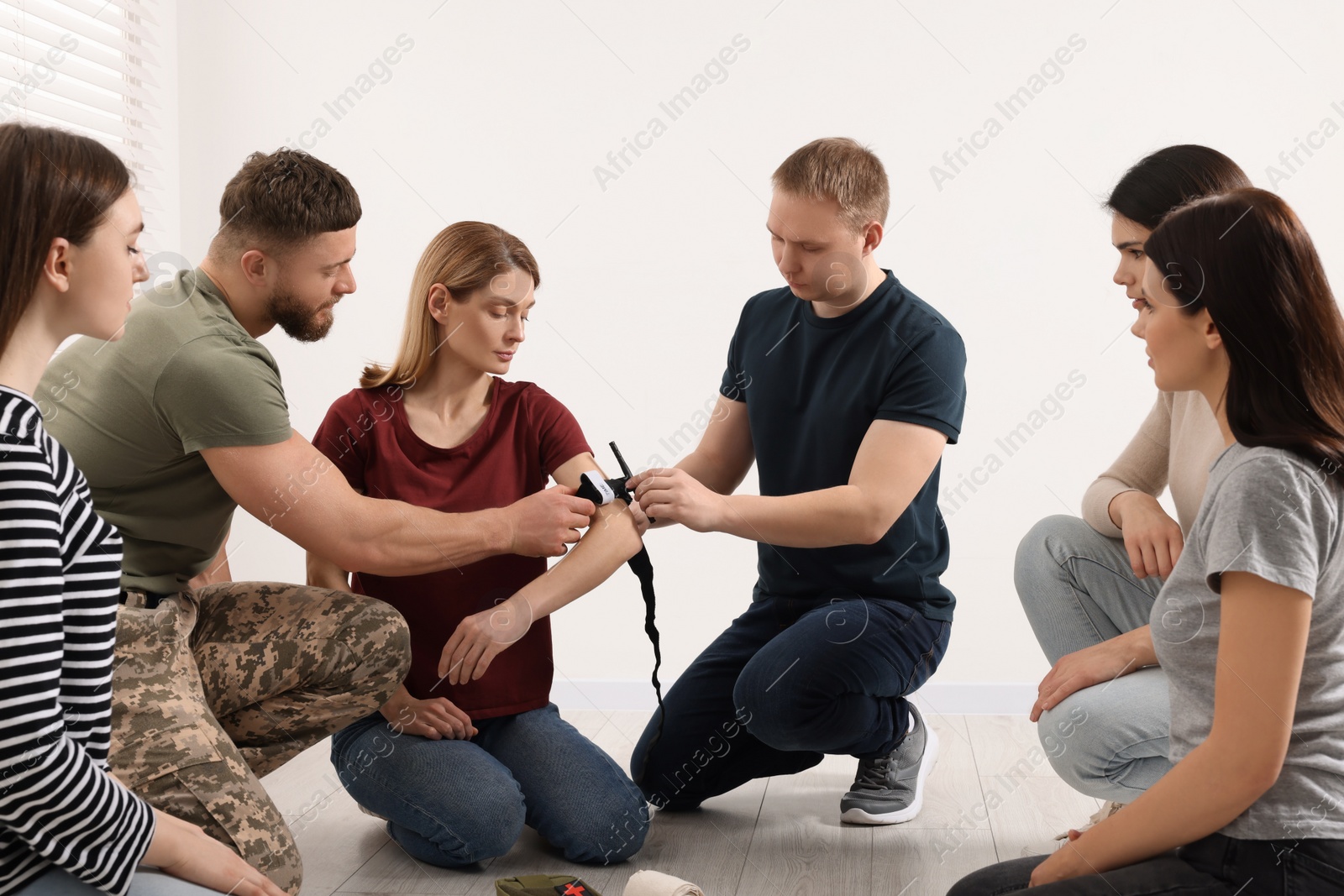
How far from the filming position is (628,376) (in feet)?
9.78

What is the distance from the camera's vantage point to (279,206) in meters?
1.76

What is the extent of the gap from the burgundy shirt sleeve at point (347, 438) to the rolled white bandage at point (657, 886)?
82 centimetres

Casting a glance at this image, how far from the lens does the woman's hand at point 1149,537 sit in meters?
1.56

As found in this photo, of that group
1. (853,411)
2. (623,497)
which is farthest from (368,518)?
(853,411)

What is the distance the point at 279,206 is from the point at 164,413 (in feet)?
1.25

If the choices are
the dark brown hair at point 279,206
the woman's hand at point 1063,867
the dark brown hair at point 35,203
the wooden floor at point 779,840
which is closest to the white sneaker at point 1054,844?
the wooden floor at point 779,840

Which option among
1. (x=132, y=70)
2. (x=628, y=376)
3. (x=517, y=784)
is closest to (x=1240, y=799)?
(x=517, y=784)

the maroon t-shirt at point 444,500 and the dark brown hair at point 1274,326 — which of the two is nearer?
the dark brown hair at point 1274,326

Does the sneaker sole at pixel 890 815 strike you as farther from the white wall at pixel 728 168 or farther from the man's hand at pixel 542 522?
the white wall at pixel 728 168

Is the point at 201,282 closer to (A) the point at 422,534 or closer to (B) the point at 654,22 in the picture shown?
(A) the point at 422,534

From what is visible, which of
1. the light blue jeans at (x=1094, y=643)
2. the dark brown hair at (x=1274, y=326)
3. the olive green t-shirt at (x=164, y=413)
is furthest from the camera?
the olive green t-shirt at (x=164, y=413)

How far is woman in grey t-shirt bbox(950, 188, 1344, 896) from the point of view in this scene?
99 cm

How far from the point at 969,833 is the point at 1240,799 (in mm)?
999

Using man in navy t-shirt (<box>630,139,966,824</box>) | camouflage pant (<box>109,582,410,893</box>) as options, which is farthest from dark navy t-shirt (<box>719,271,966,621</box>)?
camouflage pant (<box>109,582,410,893</box>)
